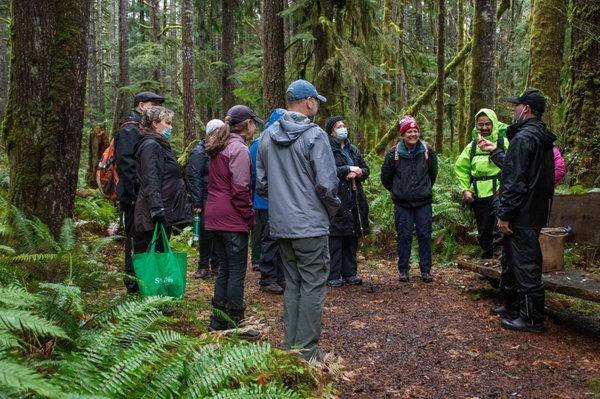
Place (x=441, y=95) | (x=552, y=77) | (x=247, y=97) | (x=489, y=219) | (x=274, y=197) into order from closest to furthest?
(x=274, y=197)
(x=489, y=219)
(x=552, y=77)
(x=247, y=97)
(x=441, y=95)

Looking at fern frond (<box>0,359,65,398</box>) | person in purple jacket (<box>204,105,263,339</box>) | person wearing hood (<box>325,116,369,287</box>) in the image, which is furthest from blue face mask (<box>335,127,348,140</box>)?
fern frond (<box>0,359,65,398</box>)

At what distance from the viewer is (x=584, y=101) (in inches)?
324

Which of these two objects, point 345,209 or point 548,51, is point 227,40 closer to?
point 548,51

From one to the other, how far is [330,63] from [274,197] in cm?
653

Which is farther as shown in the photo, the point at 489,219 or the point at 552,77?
the point at 552,77

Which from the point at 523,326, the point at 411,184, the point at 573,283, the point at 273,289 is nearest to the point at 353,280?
the point at 273,289

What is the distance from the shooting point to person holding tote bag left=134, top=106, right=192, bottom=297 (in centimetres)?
497

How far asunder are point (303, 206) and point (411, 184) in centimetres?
340

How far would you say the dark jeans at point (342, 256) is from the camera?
7.32 meters

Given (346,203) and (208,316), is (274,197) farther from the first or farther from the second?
(346,203)

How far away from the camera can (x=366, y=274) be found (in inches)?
334

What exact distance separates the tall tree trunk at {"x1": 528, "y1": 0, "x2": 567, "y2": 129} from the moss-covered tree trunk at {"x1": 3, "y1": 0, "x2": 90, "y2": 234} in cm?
822

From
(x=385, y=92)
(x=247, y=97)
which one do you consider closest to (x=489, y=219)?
(x=247, y=97)

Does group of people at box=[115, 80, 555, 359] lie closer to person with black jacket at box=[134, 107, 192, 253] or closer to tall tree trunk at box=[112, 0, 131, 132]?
person with black jacket at box=[134, 107, 192, 253]
